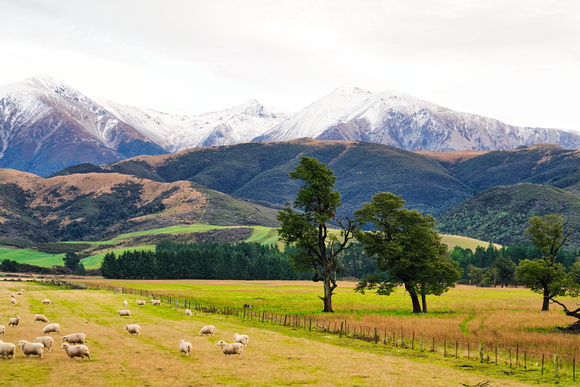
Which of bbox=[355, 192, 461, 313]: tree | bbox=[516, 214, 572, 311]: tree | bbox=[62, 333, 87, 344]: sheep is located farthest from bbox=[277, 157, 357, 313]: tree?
Answer: bbox=[62, 333, 87, 344]: sheep

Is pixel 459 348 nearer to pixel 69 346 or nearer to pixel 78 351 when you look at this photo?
pixel 78 351

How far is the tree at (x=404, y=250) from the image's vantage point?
68500mm

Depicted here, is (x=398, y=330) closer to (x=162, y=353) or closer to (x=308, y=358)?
(x=308, y=358)

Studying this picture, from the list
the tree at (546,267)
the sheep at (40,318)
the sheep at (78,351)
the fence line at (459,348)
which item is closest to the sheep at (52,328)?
the sheep at (40,318)

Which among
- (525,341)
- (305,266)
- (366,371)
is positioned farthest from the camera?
(305,266)

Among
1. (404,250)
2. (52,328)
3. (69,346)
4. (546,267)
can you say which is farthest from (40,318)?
(546,267)

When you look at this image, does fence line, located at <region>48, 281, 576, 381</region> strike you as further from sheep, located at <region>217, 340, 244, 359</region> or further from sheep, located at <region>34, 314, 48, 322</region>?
sheep, located at <region>34, 314, 48, 322</region>

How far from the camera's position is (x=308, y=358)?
3394 centimetres

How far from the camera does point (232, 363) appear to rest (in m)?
31.5

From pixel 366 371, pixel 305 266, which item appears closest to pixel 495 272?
pixel 305 266

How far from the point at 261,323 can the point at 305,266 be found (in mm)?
15145

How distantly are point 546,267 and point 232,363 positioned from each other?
1955 inches

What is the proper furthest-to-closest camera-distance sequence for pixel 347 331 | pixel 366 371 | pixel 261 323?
pixel 261 323, pixel 347 331, pixel 366 371

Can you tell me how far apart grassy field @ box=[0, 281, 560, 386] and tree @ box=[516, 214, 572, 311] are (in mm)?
34476
